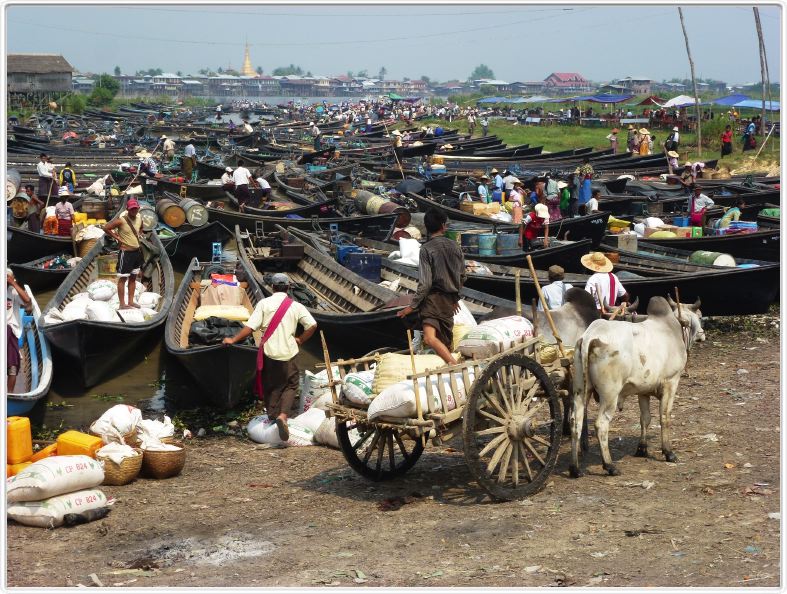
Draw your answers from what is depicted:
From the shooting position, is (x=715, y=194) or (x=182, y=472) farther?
(x=715, y=194)

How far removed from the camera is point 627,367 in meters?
7.59

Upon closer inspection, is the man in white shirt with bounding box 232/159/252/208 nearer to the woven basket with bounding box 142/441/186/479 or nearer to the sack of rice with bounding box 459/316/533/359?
the woven basket with bounding box 142/441/186/479

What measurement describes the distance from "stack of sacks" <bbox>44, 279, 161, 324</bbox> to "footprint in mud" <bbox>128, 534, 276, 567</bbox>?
6182 mm

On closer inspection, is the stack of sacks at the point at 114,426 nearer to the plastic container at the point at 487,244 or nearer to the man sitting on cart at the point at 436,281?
the man sitting on cart at the point at 436,281

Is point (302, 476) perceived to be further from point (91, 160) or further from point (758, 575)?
point (91, 160)

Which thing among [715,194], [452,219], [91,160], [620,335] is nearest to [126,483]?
[620,335]

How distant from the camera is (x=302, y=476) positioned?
834 cm

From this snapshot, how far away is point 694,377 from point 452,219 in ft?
41.5

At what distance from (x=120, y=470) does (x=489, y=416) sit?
3.21 meters

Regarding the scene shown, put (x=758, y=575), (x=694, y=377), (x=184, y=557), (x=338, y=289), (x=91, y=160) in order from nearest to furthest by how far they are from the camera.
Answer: (x=758, y=575)
(x=184, y=557)
(x=694, y=377)
(x=338, y=289)
(x=91, y=160)

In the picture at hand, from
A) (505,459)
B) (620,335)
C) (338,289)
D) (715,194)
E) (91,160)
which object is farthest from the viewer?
(91,160)

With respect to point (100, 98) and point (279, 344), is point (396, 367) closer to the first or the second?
point (279, 344)

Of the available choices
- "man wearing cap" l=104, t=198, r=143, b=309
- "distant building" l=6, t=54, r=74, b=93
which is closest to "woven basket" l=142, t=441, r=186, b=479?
"man wearing cap" l=104, t=198, r=143, b=309

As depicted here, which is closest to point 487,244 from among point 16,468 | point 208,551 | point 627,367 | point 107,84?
point 627,367
